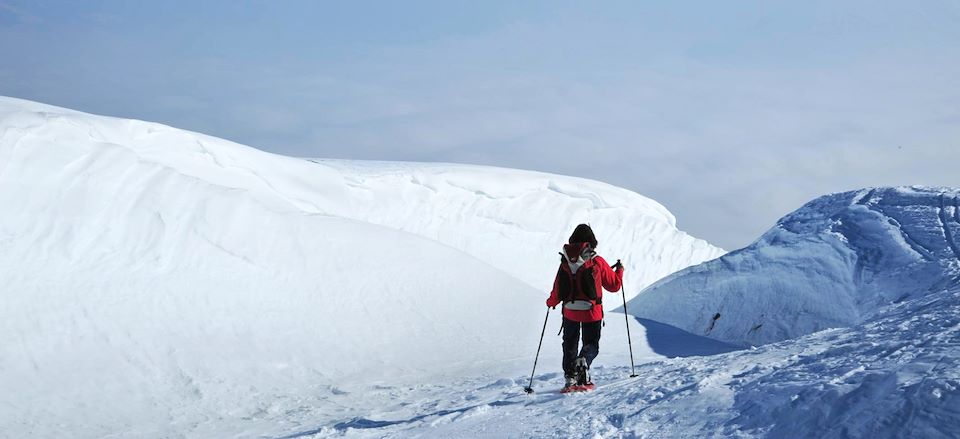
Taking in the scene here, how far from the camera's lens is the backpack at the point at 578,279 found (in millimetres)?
6375

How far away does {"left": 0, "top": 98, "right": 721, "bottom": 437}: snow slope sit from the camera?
9.33m

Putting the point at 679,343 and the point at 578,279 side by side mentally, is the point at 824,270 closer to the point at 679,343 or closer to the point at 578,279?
the point at 679,343

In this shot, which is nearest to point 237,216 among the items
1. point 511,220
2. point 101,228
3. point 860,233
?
point 101,228

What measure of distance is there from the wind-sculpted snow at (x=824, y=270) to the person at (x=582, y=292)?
583cm

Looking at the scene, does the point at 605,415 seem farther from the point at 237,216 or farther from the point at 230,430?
the point at 237,216

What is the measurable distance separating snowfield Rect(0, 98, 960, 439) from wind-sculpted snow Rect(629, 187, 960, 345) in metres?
0.04

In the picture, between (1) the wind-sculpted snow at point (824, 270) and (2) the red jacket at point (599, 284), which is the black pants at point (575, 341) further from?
(1) the wind-sculpted snow at point (824, 270)

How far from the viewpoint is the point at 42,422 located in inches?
345

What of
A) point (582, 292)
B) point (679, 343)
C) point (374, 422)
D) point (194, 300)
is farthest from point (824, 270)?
point (194, 300)

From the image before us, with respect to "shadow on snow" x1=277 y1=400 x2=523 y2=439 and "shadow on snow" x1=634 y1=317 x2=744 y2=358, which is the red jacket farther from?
"shadow on snow" x1=634 y1=317 x2=744 y2=358

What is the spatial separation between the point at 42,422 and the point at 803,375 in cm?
803

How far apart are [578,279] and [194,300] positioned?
23.0ft

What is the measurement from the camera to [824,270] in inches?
482

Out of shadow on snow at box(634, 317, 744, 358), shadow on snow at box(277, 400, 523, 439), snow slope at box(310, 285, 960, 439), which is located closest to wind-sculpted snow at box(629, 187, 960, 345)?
shadow on snow at box(634, 317, 744, 358)
